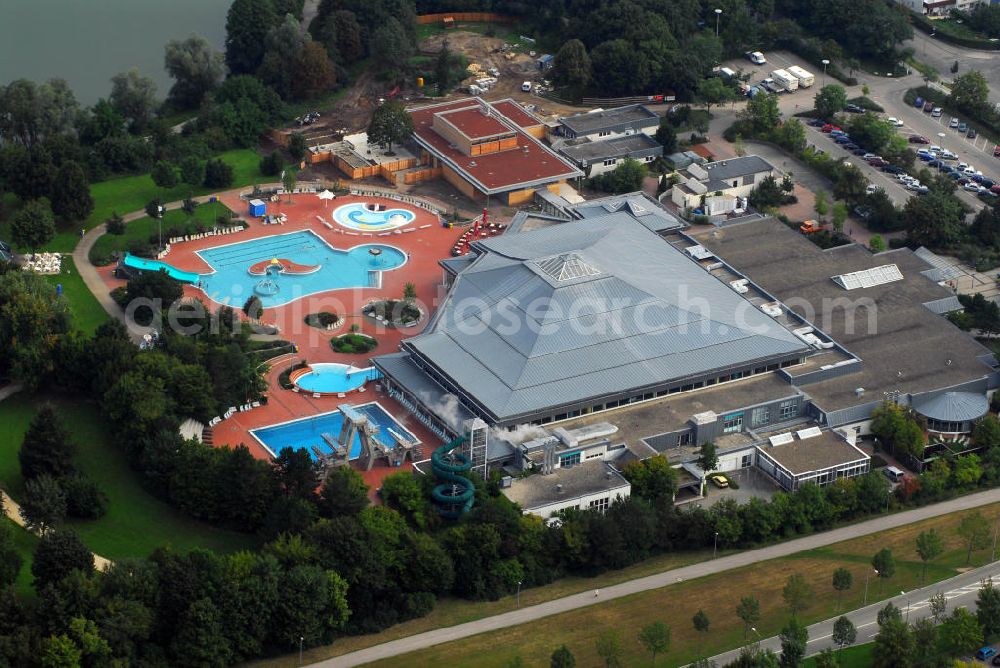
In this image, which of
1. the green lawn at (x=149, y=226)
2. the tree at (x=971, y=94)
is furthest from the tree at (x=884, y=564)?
the tree at (x=971, y=94)

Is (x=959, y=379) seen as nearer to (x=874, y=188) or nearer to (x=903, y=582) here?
(x=903, y=582)

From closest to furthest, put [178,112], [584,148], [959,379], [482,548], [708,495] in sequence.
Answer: [482,548], [708,495], [959,379], [584,148], [178,112]

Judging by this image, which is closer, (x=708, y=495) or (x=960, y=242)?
(x=708, y=495)

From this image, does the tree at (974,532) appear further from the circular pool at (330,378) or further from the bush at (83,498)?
the bush at (83,498)

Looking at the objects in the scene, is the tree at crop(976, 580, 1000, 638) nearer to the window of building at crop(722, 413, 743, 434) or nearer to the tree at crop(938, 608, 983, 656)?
the tree at crop(938, 608, 983, 656)

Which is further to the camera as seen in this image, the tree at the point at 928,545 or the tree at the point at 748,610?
the tree at the point at 928,545

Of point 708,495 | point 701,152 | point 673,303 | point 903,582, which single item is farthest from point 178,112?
point 903,582

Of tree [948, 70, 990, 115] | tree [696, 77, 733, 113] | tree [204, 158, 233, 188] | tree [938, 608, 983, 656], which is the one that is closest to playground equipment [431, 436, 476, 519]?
tree [938, 608, 983, 656]

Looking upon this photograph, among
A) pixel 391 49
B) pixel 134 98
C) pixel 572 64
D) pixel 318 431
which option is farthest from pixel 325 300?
pixel 572 64
